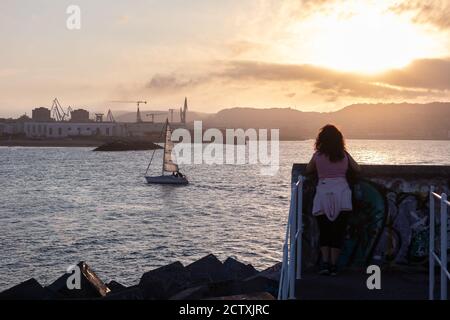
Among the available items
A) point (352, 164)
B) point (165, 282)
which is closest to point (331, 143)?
point (352, 164)

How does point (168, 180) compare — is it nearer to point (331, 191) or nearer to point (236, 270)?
point (236, 270)

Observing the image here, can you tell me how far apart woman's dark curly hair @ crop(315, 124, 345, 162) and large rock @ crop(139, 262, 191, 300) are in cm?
625

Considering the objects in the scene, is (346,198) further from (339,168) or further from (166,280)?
(166,280)

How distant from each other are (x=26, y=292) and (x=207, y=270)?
451cm

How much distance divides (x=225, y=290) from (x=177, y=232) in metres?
26.2

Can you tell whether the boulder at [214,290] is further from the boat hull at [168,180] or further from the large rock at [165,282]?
the boat hull at [168,180]

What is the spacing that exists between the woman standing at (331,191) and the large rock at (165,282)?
578 centimetres

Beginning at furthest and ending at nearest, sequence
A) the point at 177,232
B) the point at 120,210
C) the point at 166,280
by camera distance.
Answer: the point at 120,210
the point at 177,232
the point at 166,280

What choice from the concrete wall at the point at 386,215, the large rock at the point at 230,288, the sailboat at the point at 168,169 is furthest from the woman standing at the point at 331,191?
the sailboat at the point at 168,169

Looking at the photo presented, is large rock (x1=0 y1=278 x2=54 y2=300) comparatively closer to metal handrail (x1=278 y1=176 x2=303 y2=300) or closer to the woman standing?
the woman standing

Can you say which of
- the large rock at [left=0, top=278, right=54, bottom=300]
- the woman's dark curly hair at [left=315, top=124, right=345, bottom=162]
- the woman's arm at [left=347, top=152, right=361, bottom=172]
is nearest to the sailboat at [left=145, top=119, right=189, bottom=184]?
the large rock at [left=0, top=278, right=54, bottom=300]

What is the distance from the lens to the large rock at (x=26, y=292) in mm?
11117

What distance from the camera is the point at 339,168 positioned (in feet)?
25.2
